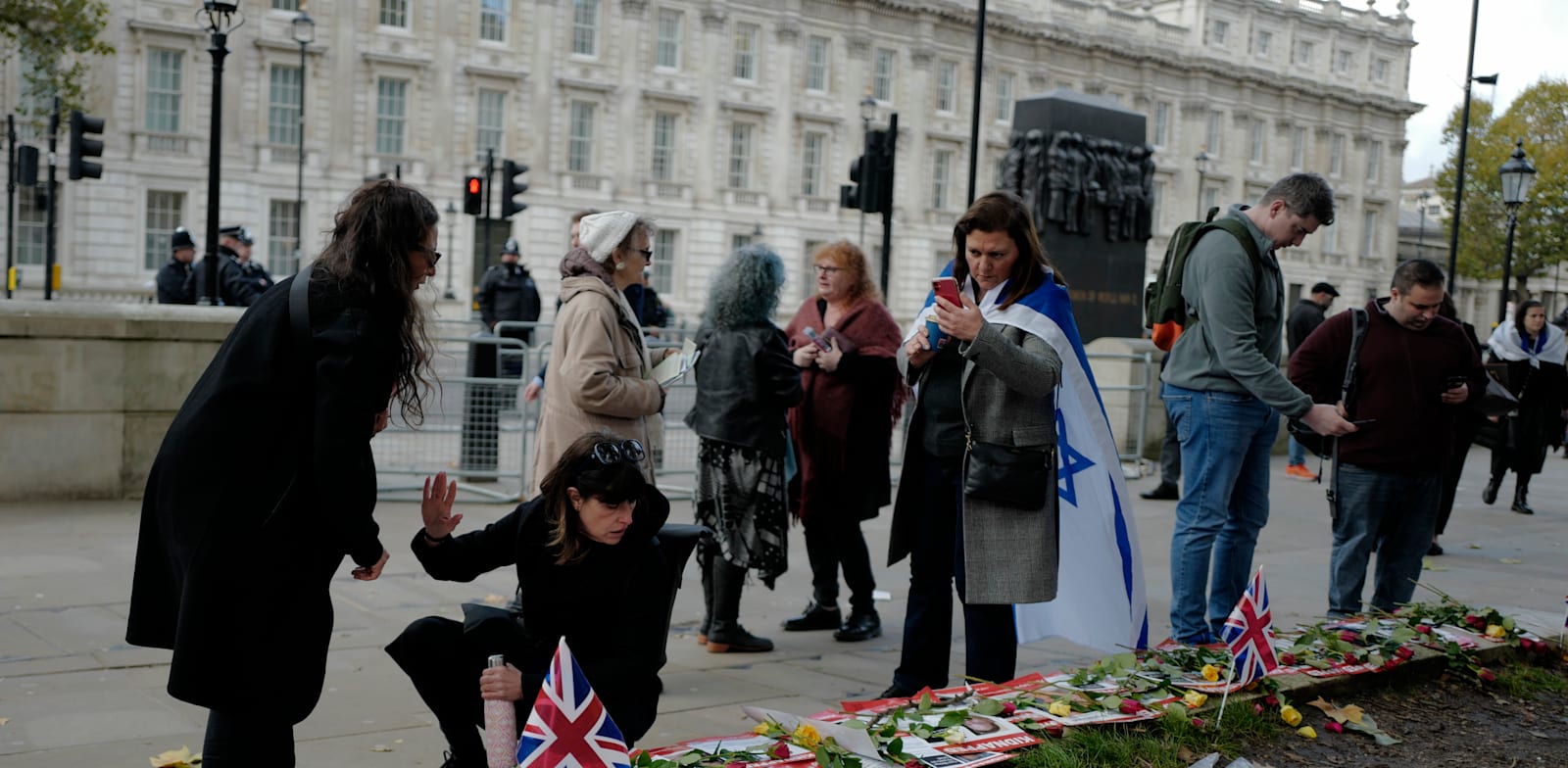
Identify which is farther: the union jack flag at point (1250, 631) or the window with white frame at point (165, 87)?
the window with white frame at point (165, 87)

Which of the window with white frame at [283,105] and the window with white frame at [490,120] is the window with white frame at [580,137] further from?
the window with white frame at [283,105]

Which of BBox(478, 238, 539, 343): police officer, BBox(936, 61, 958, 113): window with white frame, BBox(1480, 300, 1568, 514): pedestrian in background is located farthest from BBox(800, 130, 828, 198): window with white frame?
BBox(1480, 300, 1568, 514): pedestrian in background

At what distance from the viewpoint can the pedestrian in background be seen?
37.9 feet

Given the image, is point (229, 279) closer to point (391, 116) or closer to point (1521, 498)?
point (1521, 498)

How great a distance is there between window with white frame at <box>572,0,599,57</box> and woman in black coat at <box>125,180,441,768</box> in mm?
44265

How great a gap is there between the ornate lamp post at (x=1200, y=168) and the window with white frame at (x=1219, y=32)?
5931mm

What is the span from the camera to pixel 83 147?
16984mm

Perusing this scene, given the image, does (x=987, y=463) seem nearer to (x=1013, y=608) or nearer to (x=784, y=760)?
(x=1013, y=608)

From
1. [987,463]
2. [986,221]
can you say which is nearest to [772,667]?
[987,463]

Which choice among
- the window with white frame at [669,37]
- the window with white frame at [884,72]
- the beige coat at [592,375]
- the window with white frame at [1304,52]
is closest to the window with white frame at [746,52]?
the window with white frame at [669,37]

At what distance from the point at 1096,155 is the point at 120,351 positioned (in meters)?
10.7

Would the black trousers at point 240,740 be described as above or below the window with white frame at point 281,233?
below

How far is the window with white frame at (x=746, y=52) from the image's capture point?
49.2 meters

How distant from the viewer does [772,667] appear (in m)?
5.80
